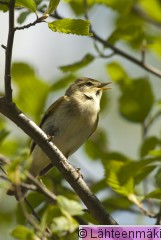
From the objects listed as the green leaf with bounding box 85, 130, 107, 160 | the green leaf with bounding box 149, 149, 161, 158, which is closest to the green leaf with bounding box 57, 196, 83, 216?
the green leaf with bounding box 149, 149, 161, 158

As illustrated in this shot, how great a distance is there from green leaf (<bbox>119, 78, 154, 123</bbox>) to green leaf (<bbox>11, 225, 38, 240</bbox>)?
2.18 m

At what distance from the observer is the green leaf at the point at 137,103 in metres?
4.55

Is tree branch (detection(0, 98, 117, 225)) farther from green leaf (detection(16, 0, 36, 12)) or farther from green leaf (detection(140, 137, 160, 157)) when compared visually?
green leaf (detection(140, 137, 160, 157))

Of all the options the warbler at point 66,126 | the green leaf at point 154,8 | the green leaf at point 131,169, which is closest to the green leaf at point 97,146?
the warbler at point 66,126

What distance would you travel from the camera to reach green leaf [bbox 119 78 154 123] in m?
4.55

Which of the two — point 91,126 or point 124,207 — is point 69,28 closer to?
point 124,207

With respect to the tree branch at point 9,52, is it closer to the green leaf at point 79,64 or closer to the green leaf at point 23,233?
the green leaf at point 23,233

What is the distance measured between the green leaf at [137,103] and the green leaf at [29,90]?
→ 2.24 ft

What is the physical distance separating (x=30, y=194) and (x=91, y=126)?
130 cm

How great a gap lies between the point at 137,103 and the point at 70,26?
170cm

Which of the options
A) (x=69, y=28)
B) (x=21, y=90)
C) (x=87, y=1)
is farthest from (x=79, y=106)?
(x=69, y=28)

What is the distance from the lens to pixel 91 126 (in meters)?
5.23

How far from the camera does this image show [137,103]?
4.56 metres

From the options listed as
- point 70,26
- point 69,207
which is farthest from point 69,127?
point 69,207
